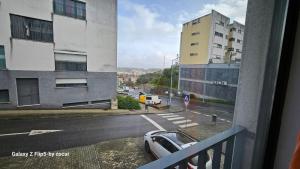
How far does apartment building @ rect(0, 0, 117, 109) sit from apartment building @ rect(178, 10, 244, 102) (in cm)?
55

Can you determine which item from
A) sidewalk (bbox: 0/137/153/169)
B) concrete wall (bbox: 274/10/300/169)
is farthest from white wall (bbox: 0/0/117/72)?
concrete wall (bbox: 274/10/300/169)

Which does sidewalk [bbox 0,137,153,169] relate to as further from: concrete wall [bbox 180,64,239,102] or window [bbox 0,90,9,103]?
concrete wall [bbox 180,64,239,102]

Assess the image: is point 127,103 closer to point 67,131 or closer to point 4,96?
point 67,131

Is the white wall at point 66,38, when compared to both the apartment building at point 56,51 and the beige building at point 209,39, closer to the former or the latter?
the apartment building at point 56,51

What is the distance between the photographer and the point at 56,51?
96 cm

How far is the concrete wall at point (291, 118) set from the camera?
536 mm

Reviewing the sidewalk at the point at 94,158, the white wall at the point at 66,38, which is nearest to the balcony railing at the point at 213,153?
the sidewalk at the point at 94,158

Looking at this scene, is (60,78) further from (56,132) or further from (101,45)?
(56,132)

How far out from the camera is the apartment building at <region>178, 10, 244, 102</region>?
0.85 meters

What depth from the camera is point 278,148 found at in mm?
596

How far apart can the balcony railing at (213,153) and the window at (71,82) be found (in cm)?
96

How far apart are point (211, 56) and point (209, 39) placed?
12cm

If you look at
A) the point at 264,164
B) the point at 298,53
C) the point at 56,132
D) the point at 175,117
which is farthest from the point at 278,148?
the point at 56,132

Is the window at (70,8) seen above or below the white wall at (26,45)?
above
